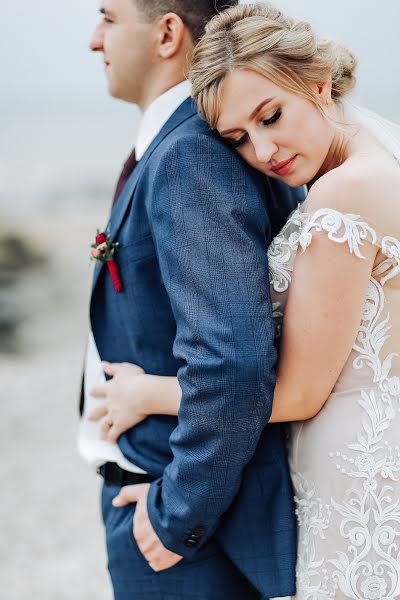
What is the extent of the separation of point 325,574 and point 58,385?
17.1 feet

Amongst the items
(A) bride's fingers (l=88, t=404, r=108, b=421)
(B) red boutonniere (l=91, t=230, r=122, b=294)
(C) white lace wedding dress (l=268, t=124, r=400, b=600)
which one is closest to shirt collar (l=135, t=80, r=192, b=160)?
(B) red boutonniere (l=91, t=230, r=122, b=294)

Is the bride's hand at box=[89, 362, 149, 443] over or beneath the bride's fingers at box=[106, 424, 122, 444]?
over

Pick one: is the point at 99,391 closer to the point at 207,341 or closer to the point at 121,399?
the point at 121,399

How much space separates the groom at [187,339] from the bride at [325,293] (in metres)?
0.05

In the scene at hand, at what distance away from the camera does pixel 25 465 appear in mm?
4918

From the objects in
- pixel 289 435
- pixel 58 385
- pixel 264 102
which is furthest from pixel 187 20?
pixel 58 385

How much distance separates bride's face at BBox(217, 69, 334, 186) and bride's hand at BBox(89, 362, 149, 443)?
509mm

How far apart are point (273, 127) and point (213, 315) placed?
39 centimetres

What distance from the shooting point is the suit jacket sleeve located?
1.51 metres

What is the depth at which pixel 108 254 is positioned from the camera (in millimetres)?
1781

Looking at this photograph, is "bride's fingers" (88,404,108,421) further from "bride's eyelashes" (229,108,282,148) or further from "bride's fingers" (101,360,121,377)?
"bride's eyelashes" (229,108,282,148)

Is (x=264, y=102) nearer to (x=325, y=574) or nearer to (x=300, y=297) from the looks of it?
(x=300, y=297)

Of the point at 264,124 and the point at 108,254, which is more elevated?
the point at 264,124

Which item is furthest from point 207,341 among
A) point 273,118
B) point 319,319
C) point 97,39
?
point 97,39
